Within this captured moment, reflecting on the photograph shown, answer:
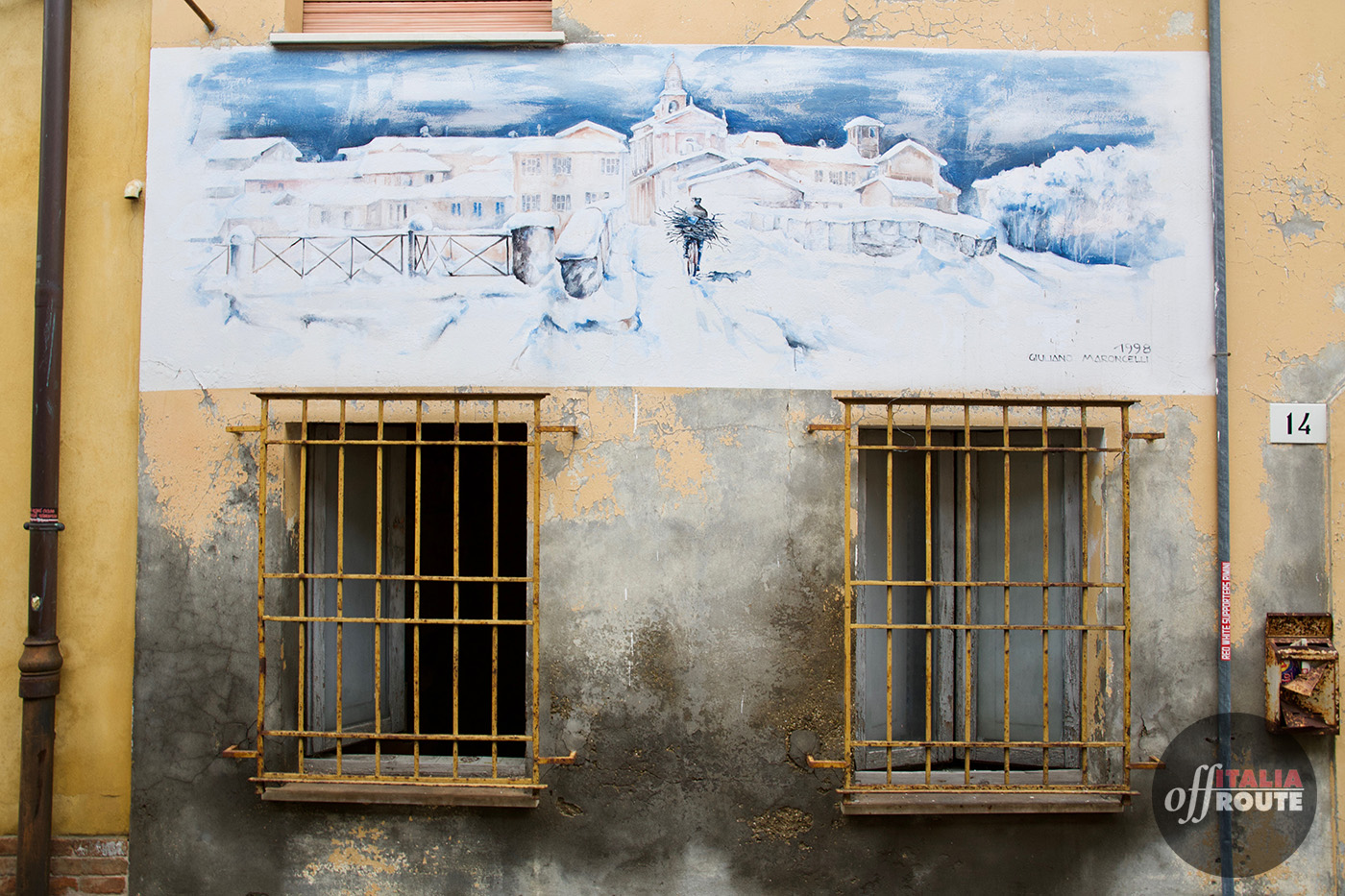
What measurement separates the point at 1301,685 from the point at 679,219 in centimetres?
310

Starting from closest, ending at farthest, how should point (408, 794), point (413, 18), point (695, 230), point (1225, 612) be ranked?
1. point (408, 794)
2. point (1225, 612)
3. point (695, 230)
4. point (413, 18)

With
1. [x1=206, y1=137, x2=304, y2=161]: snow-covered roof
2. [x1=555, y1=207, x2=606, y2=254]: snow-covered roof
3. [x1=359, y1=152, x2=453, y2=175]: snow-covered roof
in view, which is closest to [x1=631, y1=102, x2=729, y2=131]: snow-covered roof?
[x1=555, y1=207, x2=606, y2=254]: snow-covered roof

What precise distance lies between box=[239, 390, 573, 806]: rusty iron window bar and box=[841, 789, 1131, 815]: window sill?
1.20m

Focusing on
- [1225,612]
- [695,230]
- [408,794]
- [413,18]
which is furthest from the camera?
[413,18]

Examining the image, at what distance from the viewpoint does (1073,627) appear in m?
3.20

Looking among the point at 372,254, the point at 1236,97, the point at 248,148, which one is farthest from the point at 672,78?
the point at 1236,97

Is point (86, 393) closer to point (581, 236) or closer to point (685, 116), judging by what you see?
point (581, 236)

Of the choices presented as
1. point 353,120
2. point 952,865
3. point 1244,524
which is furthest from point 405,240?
point 1244,524

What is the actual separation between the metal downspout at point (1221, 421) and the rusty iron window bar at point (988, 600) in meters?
0.40

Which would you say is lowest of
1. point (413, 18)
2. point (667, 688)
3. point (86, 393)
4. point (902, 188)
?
point (667, 688)

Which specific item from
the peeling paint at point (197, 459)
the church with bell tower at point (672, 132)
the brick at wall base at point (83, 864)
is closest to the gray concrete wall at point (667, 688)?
the peeling paint at point (197, 459)

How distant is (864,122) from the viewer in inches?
136

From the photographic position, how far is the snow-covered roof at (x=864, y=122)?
346cm

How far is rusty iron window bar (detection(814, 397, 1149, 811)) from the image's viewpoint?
10.7 ft
